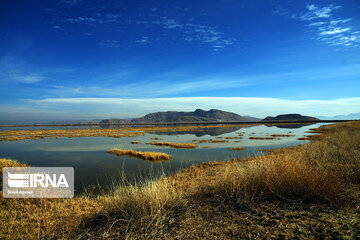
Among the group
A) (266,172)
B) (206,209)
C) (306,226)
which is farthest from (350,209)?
(206,209)

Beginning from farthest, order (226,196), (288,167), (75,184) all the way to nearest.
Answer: (75,184) < (288,167) < (226,196)

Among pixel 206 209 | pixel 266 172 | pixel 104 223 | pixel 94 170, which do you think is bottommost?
pixel 94 170

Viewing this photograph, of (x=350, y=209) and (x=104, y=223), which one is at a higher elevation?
(x=350, y=209)

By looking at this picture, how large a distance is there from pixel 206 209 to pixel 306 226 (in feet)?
7.31

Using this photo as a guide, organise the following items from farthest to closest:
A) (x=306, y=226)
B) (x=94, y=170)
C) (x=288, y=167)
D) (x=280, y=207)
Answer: (x=94, y=170) < (x=288, y=167) < (x=280, y=207) < (x=306, y=226)

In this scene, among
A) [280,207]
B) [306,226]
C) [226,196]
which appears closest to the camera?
[306,226]

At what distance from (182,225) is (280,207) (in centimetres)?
253

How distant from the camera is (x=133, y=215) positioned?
518 cm

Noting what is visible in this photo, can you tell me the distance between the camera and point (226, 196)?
577 cm

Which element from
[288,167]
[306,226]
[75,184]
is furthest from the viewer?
[75,184]

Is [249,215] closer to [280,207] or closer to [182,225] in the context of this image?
[280,207]

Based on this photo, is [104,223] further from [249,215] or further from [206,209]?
[249,215]

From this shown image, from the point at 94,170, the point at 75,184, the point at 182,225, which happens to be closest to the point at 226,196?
the point at 182,225

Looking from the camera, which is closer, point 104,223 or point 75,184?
point 104,223
